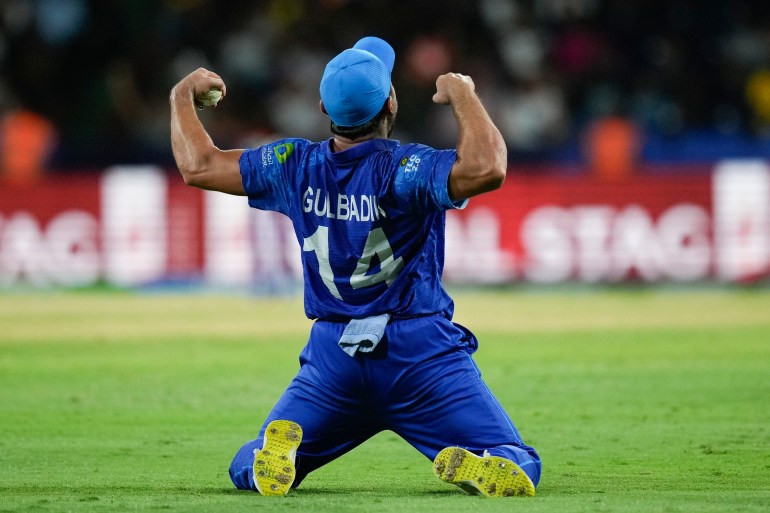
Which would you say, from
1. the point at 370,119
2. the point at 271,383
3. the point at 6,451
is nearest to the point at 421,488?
the point at 370,119

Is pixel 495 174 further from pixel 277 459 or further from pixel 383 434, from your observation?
pixel 383 434

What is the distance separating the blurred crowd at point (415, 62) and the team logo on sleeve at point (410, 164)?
46.8ft

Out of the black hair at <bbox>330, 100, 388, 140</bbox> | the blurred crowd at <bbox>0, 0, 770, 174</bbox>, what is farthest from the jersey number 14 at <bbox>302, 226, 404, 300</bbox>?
Result: the blurred crowd at <bbox>0, 0, 770, 174</bbox>

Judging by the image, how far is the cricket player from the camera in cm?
550

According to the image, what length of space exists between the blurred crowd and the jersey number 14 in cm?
1411

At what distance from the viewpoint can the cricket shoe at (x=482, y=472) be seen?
17.7 feet

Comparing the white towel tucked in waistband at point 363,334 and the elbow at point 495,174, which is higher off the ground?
the elbow at point 495,174

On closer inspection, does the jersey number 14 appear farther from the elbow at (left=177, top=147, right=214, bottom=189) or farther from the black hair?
the elbow at (left=177, top=147, right=214, bottom=189)

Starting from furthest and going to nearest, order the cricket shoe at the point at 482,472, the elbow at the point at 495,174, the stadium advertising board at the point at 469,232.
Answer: the stadium advertising board at the point at 469,232 → the cricket shoe at the point at 482,472 → the elbow at the point at 495,174

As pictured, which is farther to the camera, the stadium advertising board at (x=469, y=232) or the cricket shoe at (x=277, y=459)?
the stadium advertising board at (x=469, y=232)

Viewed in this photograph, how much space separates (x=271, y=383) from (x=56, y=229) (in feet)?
31.9

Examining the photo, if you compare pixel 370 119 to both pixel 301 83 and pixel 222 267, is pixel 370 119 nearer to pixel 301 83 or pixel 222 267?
pixel 222 267

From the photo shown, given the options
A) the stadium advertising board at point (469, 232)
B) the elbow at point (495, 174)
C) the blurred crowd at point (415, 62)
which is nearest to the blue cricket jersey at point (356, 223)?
the elbow at point (495, 174)

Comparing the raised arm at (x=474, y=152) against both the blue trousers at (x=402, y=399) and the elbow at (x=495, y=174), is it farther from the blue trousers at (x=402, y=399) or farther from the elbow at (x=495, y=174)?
the blue trousers at (x=402, y=399)
